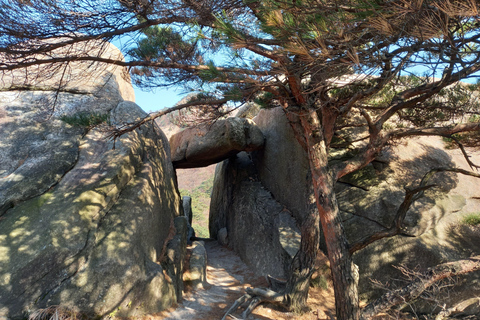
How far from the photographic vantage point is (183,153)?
9.42m

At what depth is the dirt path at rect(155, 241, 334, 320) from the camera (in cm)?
500

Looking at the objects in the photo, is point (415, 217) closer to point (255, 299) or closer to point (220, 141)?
point (255, 299)

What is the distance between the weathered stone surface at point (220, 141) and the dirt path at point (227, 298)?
112 inches

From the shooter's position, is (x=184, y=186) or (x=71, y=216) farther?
(x=184, y=186)

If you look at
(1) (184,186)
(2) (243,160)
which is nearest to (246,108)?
(2) (243,160)

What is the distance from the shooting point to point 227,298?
584cm

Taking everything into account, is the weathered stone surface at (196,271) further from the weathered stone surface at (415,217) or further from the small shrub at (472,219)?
the small shrub at (472,219)

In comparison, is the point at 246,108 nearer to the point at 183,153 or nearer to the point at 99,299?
the point at 183,153

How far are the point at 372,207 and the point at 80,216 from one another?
5068 millimetres

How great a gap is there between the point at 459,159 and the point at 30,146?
853 cm

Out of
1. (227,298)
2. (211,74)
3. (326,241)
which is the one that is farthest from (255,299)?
(211,74)

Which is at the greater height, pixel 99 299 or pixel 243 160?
pixel 243 160

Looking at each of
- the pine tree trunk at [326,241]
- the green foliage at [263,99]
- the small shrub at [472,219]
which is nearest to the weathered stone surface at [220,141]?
the green foliage at [263,99]

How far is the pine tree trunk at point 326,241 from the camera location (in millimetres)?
4336
